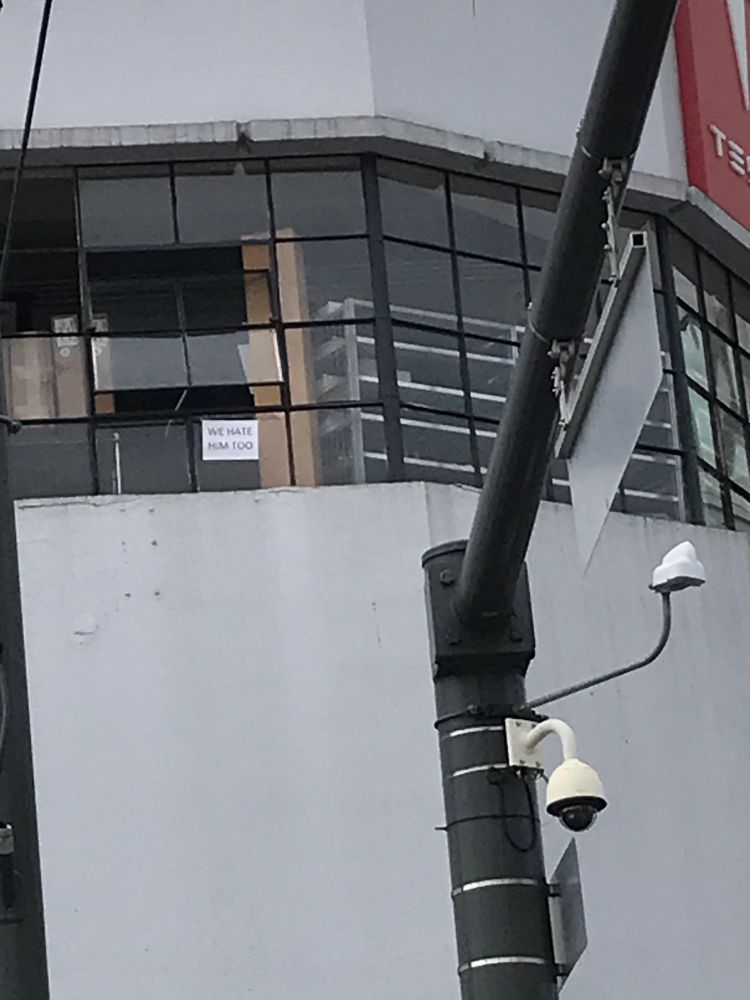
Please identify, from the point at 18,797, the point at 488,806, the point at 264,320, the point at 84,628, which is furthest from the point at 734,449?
the point at 18,797

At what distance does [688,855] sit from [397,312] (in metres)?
3.69

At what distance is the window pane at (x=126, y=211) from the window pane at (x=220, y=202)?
10cm

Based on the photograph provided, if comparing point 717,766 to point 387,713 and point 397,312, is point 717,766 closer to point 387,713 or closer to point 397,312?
point 387,713

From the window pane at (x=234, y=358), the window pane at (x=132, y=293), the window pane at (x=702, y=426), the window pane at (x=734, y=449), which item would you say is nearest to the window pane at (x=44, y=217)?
the window pane at (x=132, y=293)

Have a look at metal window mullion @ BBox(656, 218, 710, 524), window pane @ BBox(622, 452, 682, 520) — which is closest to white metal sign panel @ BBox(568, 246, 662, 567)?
window pane @ BBox(622, 452, 682, 520)

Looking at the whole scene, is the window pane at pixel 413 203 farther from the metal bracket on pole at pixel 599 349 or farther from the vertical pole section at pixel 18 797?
the metal bracket on pole at pixel 599 349

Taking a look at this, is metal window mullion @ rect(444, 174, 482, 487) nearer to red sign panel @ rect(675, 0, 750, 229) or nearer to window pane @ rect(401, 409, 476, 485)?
window pane @ rect(401, 409, 476, 485)

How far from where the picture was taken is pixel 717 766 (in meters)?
13.6

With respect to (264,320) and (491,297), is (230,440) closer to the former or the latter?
(264,320)

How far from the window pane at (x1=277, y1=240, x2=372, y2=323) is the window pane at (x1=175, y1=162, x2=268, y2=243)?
0.85 ft

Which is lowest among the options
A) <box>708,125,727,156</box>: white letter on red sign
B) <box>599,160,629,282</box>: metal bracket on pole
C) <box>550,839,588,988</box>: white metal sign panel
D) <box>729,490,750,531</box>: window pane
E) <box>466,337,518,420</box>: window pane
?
<box>550,839,588,988</box>: white metal sign panel

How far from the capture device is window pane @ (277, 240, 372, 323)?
544 inches

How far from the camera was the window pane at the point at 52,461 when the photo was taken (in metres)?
13.4

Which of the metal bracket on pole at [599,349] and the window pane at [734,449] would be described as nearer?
the metal bracket on pole at [599,349]
